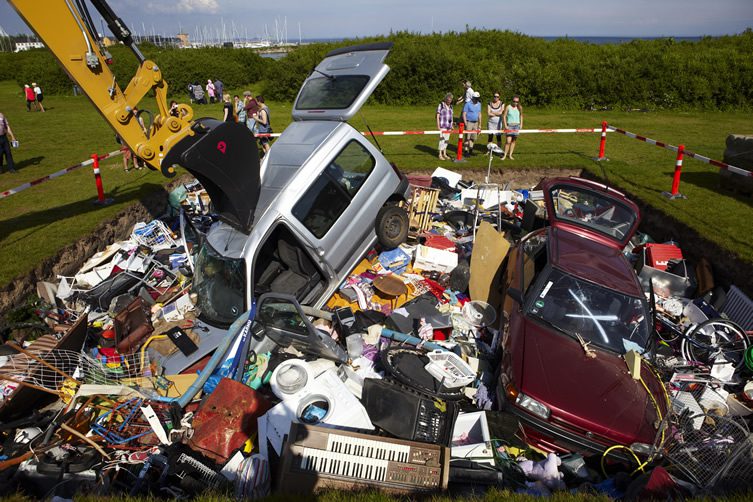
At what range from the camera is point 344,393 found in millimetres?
4555

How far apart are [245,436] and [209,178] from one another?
303 cm

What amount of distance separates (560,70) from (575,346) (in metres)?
23.2

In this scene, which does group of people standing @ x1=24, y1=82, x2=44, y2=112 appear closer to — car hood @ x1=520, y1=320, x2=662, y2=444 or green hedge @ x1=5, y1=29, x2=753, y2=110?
green hedge @ x1=5, y1=29, x2=753, y2=110

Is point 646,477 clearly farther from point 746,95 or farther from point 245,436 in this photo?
point 746,95

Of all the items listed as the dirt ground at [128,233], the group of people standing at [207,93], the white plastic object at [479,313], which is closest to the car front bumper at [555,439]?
the white plastic object at [479,313]

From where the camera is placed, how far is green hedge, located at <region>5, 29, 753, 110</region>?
22438mm

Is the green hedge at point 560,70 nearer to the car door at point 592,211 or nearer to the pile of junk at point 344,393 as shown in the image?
the car door at point 592,211

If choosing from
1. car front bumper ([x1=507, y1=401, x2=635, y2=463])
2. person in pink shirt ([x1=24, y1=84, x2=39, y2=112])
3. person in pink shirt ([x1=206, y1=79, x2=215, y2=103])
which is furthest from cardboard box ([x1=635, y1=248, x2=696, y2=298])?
person in pink shirt ([x1=24, y1=84, x2=39, y2=112])

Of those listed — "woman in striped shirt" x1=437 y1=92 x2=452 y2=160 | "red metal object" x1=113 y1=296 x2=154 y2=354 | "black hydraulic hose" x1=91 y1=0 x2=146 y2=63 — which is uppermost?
"black hydraulic hose" x1=91 y1=0 x2=146 y2=63

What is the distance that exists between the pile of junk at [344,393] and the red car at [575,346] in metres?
0.06

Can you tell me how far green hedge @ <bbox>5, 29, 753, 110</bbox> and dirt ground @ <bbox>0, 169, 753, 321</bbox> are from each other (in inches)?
652

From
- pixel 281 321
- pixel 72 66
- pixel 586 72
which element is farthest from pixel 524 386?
pixel 586 72

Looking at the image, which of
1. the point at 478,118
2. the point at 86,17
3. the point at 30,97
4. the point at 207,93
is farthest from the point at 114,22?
the point at 30,97

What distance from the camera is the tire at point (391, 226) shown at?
7.37 meters
